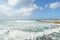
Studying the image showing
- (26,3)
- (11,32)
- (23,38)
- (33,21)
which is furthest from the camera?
(33,21)

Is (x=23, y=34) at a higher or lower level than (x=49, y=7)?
lower

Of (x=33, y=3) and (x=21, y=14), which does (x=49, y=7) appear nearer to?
(x=33, y=3)

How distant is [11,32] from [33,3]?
137cm

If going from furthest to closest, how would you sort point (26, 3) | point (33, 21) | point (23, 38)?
point (33, 21)
point (26, 3)
point (23, 38)

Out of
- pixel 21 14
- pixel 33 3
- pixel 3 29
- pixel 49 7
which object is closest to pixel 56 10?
pixel 49 7

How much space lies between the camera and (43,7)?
470 cm

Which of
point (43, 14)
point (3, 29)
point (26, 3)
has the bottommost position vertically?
point (3, 29)

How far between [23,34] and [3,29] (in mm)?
747

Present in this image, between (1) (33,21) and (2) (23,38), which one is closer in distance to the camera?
(2) (23,38)

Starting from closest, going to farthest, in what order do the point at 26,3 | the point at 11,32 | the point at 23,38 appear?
the point at 23,38 < the point at 11,32 < the point at 26,3

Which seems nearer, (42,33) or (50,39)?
(50,39)

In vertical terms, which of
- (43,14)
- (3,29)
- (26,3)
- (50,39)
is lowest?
(50,39)

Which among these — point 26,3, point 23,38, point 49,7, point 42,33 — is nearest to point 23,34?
point 23,38

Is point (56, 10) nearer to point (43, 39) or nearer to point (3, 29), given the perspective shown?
point (43, 39)
